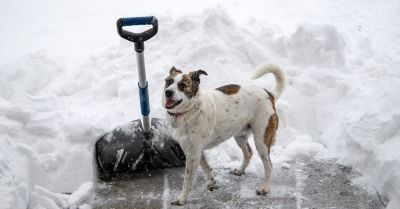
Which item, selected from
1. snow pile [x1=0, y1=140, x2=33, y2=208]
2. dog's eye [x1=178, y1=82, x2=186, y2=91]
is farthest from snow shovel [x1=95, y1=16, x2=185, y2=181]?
dog's eye [x1=178, y1=82, x2=186, y2=91]

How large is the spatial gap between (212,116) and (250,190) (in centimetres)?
88

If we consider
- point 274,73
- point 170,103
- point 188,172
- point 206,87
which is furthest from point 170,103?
point 206,87

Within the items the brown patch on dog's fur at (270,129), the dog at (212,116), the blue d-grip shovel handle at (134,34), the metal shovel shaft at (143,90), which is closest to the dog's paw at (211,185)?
the dog at (212,116)

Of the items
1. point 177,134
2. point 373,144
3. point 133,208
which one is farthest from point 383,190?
point 133,208

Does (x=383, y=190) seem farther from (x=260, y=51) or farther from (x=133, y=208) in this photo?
(x=260, y=51)

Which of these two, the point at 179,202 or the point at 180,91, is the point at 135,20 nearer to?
the point at 180,91

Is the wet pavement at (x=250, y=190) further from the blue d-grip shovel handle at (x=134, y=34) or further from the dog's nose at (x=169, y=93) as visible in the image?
the blue d-grip shovel handle at (x=134, y=34)

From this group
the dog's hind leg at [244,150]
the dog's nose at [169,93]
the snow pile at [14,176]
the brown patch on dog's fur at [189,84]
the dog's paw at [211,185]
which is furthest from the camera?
the dog's hind leg at [244,150]

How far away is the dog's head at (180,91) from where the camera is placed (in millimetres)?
3439

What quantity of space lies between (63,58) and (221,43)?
2.72 metres

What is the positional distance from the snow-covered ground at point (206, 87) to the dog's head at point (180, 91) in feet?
3.83

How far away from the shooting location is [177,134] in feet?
12.4

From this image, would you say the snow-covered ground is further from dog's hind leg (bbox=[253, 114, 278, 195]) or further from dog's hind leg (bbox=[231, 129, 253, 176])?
dog's hind leg (bbox=[253, 114, 278, 195])

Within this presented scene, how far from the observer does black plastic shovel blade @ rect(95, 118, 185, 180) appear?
4375mm
